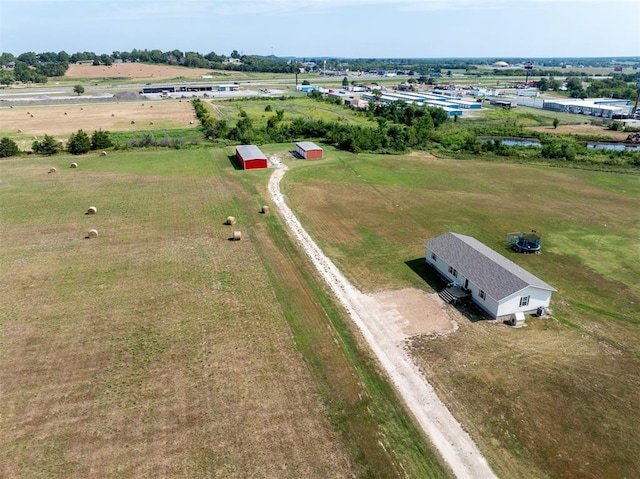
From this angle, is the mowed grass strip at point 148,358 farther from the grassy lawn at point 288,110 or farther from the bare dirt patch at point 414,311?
the grassy lawn at point 288,110

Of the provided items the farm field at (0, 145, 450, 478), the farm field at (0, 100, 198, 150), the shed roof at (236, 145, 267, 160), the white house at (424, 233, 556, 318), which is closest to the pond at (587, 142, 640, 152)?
the shed roof at (236, 145, 267, 160)

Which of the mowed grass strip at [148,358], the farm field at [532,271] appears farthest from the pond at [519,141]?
the mowed grass strip at [148,358]

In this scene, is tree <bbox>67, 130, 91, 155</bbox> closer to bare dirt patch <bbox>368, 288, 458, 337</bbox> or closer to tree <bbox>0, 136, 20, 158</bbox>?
tree <bbox>0, 136, 20, 158</bbox>

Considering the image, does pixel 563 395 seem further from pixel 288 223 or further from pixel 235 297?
pixel 288 223

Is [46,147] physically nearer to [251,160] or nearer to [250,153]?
[250,153]

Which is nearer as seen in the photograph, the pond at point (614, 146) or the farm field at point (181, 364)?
the farm field at point (181, 364)

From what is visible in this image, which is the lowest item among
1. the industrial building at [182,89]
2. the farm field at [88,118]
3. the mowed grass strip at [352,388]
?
the mowed grass strip at [352,388]
